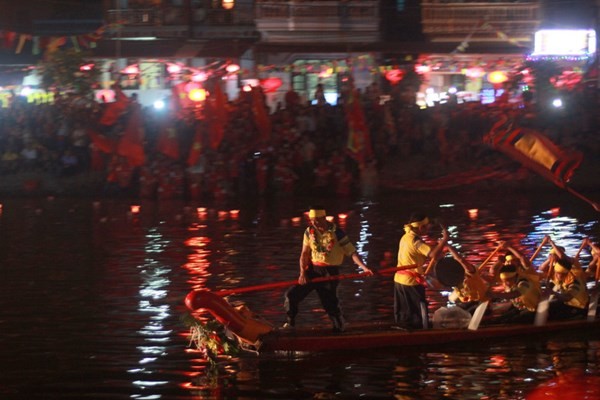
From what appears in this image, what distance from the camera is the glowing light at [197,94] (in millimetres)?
32125

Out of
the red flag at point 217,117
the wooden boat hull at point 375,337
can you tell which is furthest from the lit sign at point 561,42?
the wooden boat hull at point 375,337

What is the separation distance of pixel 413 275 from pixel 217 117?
17340mm

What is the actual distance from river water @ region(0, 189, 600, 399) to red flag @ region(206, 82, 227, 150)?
184 cm

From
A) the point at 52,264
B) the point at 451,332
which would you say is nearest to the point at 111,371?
the point at 451,332

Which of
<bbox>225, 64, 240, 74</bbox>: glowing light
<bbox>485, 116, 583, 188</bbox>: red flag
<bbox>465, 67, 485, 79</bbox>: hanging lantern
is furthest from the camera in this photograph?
<bbox>225, 64, 240, 74</bbox>: glowing light

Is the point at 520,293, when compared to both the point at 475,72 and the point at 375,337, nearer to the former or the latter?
the point at 375,337

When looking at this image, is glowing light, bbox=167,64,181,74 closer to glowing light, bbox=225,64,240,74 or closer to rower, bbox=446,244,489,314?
glowing light, bbox=225,64,240,74

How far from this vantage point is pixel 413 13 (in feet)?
135

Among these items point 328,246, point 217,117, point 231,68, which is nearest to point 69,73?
point 231,68

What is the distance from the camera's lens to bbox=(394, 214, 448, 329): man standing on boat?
12.8 m

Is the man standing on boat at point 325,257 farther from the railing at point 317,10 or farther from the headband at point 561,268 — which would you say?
the railing at point 317,10

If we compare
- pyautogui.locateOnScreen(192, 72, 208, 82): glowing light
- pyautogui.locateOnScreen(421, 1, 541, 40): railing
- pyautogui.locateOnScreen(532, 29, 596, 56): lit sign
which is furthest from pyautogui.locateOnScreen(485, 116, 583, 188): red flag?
pyautogui.locateOnScreen(421, 1, 541, 40): railing

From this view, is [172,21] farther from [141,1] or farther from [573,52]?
[573,52]

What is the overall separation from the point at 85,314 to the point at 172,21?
87.9 ft
